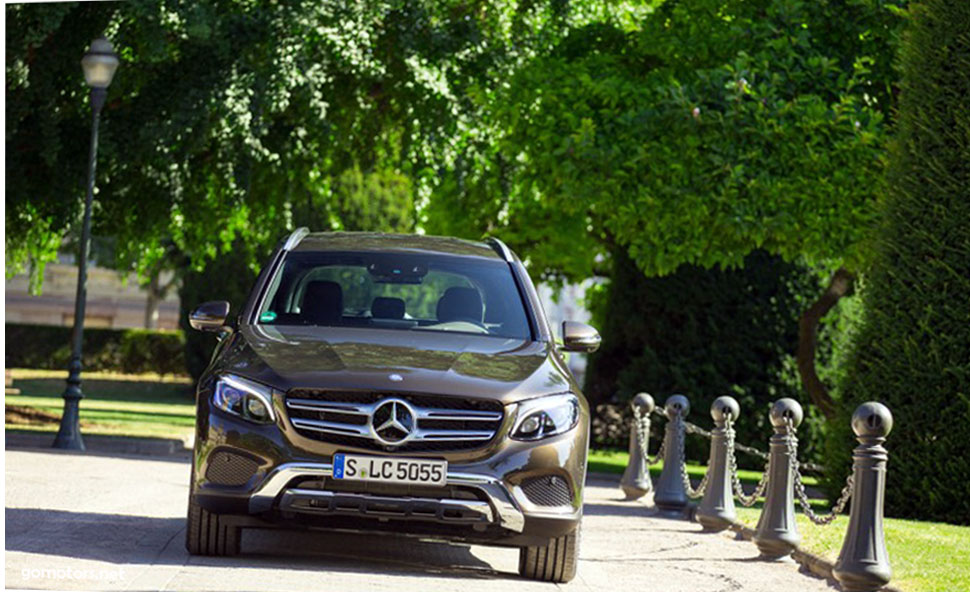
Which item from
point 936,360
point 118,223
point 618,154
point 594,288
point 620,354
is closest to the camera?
point 936,360

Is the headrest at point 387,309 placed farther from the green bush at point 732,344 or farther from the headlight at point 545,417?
the green bush at point 732,344

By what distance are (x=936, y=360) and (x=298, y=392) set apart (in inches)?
291

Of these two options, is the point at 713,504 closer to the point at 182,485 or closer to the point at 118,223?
the point at 182,485

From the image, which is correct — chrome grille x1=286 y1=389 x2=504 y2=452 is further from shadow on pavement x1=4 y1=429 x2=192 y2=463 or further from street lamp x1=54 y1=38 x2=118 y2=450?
street lamp x1=54 y1=38 x2=118 y2=450

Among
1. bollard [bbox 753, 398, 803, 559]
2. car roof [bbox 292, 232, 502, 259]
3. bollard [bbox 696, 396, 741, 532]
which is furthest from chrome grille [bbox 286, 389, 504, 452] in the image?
bollard [bbox 696, 396, 741, 532]

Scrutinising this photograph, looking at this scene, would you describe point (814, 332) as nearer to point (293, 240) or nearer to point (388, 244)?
point (388, 244)

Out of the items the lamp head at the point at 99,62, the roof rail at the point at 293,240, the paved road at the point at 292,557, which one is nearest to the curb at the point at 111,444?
the lamp head at the point at 99,62

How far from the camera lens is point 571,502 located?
847 centimetres

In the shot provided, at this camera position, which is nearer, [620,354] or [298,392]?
[298,392]

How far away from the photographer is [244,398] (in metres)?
8.30

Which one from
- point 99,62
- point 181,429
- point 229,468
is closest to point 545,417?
point 229,468

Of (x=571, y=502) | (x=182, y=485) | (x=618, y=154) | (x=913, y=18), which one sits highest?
(x=913, y=18)

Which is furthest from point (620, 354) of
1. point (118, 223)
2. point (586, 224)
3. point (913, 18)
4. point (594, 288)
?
point (913, 18)

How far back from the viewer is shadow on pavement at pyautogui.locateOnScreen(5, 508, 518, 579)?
8672 mm
